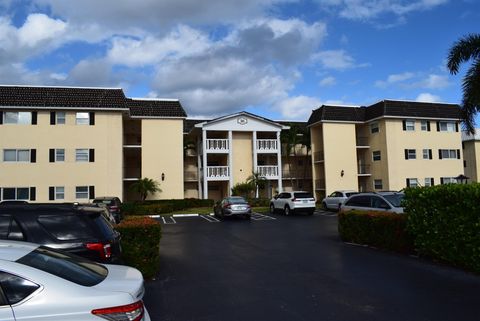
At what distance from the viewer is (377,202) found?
15.6 metres

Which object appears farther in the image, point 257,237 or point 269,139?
point 269,139

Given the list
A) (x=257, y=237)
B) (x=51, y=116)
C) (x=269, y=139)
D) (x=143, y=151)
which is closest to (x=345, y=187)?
(x=269, y=139)

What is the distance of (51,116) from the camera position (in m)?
29.3

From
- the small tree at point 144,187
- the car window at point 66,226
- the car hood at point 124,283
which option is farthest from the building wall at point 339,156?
the car hood at point 124,283

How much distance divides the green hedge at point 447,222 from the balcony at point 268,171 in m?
25.3

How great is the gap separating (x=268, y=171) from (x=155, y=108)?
37.5 ft

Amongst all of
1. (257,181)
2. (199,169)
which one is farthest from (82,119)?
(257,181)

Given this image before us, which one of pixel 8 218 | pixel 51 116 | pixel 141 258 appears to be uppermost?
pixel 51 116

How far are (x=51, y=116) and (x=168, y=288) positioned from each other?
25.3 meters

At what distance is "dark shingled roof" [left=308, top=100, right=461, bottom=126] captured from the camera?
36.3m

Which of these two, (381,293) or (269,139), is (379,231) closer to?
(381,293)

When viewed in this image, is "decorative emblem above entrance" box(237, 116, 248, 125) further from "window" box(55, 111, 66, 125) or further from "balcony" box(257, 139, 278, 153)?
"window" box(55, 111, 66, 125)

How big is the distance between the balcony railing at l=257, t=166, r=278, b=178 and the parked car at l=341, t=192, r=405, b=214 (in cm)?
1945

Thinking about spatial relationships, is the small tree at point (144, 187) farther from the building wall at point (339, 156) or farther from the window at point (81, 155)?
the building wall at point (339, 156)
